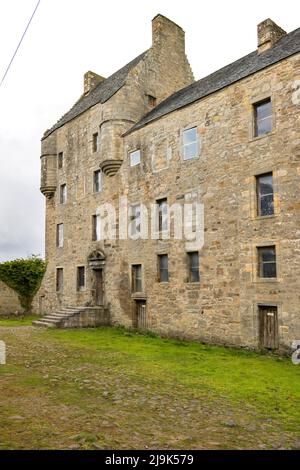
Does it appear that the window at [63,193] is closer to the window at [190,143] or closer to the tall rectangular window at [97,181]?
the tall rectangular window at [97,181]

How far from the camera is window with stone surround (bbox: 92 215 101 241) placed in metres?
23.3

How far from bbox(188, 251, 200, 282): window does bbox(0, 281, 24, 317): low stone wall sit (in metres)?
17.1

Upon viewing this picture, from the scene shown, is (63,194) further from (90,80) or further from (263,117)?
(263,117)

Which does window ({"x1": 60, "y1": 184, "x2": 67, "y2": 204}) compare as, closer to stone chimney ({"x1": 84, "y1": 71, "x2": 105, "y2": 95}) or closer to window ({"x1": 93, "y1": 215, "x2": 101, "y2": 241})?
window ({"x1": 93, "y1": 215, "x2": 101, "y2": 241})

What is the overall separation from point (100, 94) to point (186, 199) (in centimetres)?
1163

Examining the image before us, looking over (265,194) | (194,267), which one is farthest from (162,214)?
(265,194)

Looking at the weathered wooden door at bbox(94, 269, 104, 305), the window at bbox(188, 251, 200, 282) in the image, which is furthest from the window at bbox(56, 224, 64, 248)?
the window at bbox(188, 251, 200, 282)

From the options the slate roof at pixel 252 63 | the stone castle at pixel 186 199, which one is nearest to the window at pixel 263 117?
the stone castle at pixel 186 199

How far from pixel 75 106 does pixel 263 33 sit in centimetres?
1557

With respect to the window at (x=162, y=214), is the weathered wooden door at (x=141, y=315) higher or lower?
lower

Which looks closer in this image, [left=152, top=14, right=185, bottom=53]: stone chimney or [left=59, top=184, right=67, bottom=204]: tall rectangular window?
[left=152, top=14, right=185, bottom=53]: stone chimney

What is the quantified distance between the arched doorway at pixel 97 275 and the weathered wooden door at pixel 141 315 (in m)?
3.00

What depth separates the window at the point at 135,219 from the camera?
20.2 metres

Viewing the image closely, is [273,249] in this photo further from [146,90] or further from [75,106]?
[75,106]
